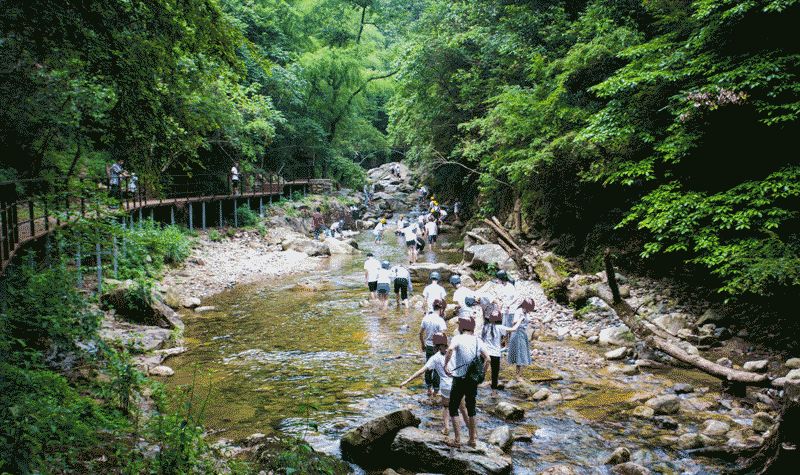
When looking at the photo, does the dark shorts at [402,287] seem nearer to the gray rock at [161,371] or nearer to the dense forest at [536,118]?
the dense forest at [536,118]

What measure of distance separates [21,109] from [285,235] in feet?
67.3

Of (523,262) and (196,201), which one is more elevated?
(196,201)

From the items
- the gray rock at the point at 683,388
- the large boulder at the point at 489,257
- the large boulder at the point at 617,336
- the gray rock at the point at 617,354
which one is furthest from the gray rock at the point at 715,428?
the large boulder at the point at 489,257

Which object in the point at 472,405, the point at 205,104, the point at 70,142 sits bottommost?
the point at 472,405

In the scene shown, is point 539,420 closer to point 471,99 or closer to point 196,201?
point 471,99

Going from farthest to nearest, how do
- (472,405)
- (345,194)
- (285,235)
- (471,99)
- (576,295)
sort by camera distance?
(345,194) → (285,235) → (471,99) → (576,295) → (472,405)

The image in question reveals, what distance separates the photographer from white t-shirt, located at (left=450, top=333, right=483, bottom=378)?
22.1 feet

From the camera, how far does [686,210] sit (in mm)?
10734

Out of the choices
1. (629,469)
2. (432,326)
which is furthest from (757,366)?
(432,326)

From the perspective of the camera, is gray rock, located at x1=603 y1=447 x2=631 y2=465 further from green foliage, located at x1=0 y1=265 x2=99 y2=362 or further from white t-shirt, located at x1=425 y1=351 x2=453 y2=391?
green foliage, located at x1=0 y1=265 x2=99 y2=362

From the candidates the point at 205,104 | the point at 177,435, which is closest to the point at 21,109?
the point at 177,435

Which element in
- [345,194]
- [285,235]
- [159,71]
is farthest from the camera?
[345,194]

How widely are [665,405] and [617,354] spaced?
2614mm

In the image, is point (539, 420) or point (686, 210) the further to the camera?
point (686, 210)
